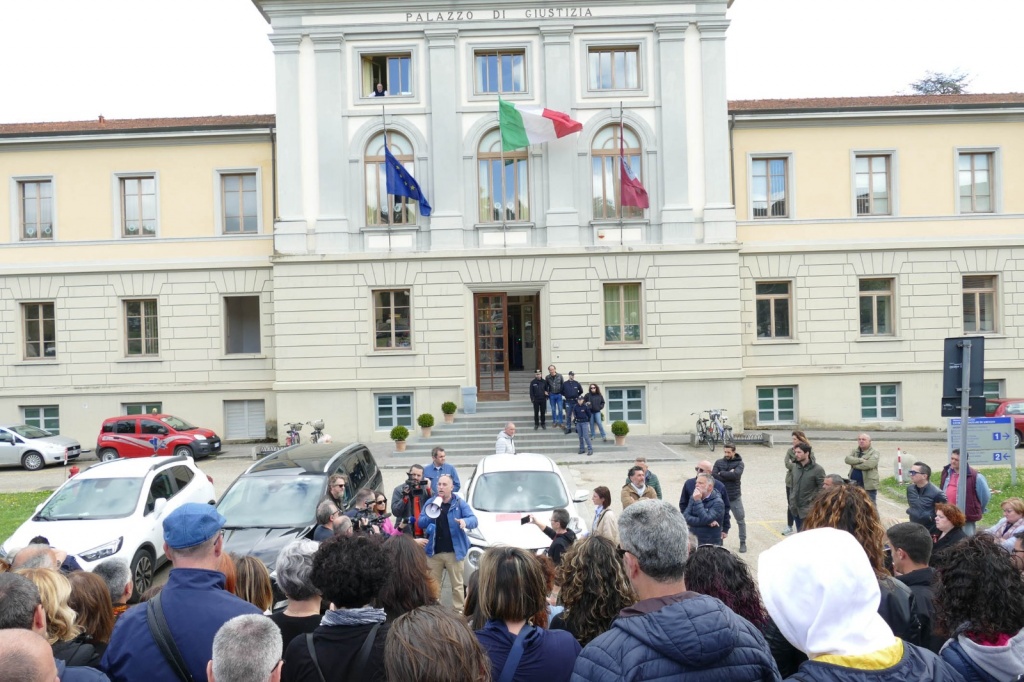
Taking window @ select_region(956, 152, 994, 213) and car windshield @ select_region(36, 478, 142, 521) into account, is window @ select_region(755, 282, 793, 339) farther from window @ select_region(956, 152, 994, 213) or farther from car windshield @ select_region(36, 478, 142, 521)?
car windshield @ select_region(36, 478, 142, 521)

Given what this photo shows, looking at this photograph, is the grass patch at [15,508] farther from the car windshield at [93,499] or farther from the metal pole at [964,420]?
the metal pole at [964,420]

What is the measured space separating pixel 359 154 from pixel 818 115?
1547 centimetres

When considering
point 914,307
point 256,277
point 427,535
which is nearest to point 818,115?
point 914,307

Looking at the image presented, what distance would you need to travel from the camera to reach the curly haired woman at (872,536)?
445 centimetres

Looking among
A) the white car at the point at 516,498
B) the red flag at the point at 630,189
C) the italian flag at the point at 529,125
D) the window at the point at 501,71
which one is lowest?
the white car at the point at 516,498

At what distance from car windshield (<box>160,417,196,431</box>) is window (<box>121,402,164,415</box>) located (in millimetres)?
2140

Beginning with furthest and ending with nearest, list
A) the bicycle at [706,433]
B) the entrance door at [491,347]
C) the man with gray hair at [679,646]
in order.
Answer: the entrance door at [491,347] < the bicycle at [706,433] < the man with gray hair at [679,646]

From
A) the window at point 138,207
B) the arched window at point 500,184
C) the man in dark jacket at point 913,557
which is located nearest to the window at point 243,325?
the window at point 138,207

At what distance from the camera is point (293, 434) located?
2445 cm

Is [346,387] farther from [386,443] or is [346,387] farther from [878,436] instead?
[878,436]

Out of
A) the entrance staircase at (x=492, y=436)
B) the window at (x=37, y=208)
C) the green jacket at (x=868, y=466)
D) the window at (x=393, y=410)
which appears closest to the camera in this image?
the green jacket at (x=868, y=466)

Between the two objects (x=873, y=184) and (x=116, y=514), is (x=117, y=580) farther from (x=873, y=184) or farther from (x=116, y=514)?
(x=873, y=184)

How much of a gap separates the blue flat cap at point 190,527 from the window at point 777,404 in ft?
82.3

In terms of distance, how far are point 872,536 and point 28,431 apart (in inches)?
1042
